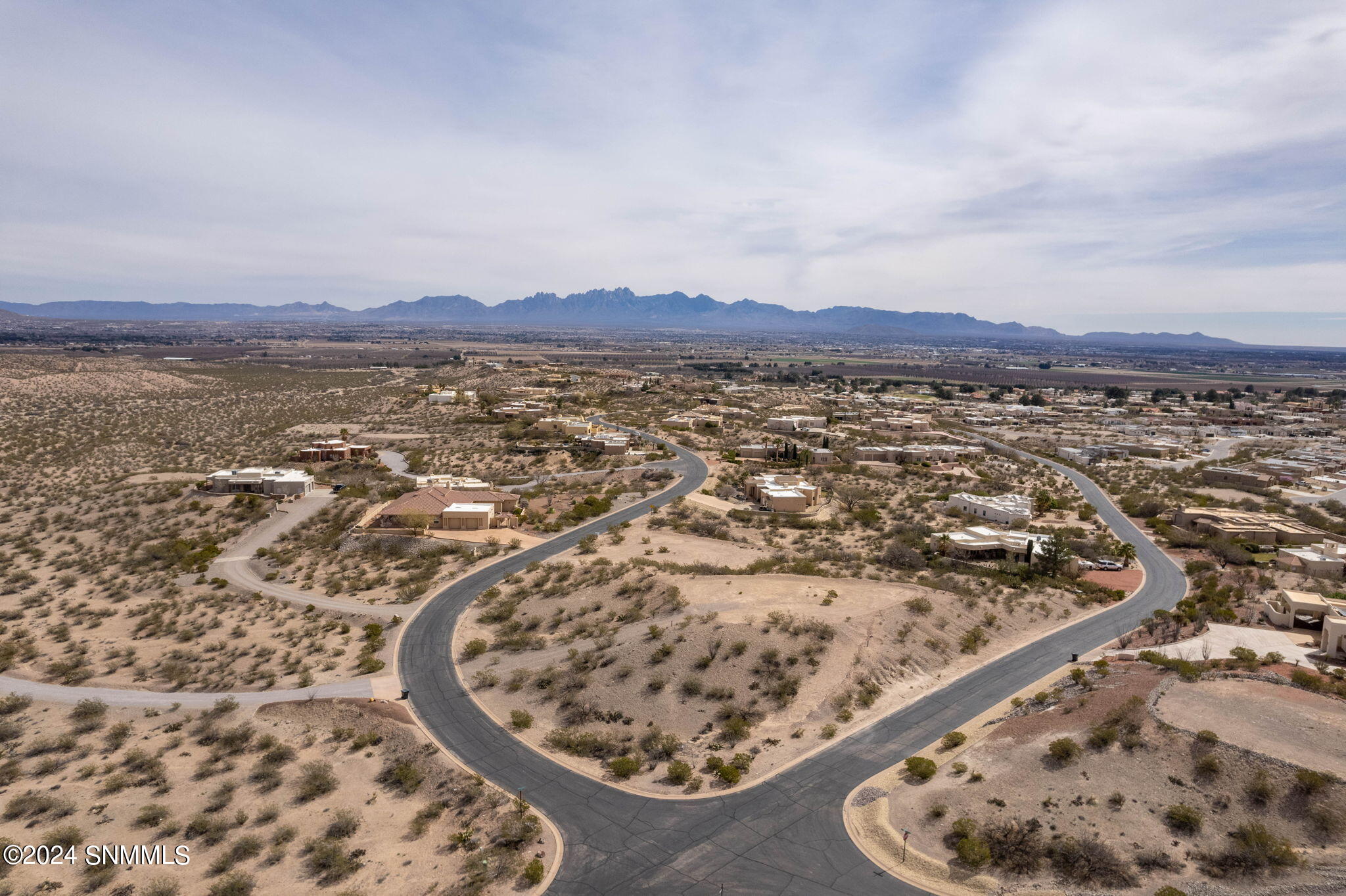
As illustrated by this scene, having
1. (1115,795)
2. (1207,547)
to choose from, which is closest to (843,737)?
(1115,795)

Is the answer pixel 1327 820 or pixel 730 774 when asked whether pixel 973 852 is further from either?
pixel 1327 820

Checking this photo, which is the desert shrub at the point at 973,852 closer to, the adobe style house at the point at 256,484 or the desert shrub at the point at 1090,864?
the desert shrub at the point at 1090,864

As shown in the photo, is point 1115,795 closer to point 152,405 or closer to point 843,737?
point 843,737

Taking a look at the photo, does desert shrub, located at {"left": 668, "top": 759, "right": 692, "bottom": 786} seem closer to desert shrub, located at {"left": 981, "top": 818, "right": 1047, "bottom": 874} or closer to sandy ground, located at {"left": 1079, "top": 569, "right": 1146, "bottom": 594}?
desert shrub, located at {"left": 981, "top": 818, "right": 1047, "bottom": 874}

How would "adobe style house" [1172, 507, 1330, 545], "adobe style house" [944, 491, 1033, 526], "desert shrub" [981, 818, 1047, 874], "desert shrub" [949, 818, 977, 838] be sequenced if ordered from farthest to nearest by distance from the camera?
1. "adobe style house" [944, 491, 1033, 526]
2. "adobe style house" [1172, 507, 1330, 545]
3. "desert shrub" [949, 818, 977, 838]
4. "desert shrub" [981, 818, 1047, 874]

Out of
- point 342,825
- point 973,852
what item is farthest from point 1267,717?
point 342,825

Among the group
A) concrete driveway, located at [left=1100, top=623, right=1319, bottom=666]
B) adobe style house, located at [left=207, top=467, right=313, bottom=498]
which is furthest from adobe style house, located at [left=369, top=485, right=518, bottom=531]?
concrete driveway, located at [left=1100, top=623, right=1319, bottom=666]
